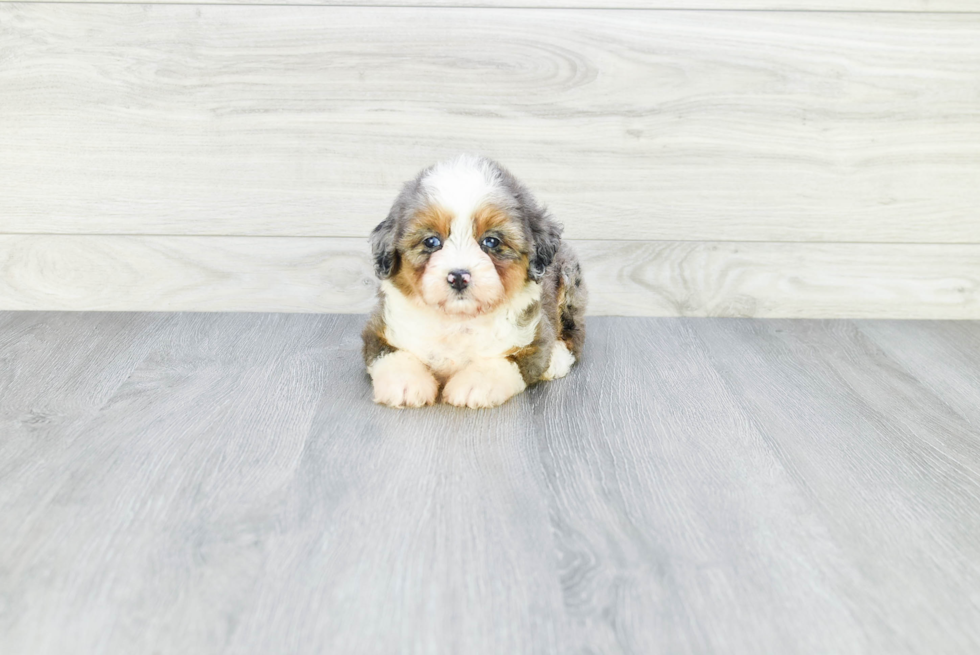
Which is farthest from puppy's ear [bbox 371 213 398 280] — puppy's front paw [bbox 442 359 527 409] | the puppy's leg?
the puppy's leg

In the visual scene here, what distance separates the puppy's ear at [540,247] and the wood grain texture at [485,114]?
2.00 feet

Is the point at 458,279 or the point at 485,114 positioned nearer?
the point at 458,279

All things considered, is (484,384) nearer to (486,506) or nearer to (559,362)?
(559,362)

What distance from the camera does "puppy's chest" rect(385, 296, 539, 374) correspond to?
173cm

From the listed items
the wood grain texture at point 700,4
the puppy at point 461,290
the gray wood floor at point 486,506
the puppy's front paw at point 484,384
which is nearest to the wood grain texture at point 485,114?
the wood grain texture at point 700,4

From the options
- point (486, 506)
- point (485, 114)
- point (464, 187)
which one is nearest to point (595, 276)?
point (485, 114)

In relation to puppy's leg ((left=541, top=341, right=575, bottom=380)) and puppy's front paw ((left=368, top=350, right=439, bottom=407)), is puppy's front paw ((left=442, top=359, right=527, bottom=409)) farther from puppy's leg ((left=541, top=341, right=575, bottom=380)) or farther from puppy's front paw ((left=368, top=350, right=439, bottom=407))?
puppy's leg ((left=541, top=341, right=575, bottom=380))

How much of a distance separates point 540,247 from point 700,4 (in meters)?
0.94

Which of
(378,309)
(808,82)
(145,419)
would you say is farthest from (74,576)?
(808,82)

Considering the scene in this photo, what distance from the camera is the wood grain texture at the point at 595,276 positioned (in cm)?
234

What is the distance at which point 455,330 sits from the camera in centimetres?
173

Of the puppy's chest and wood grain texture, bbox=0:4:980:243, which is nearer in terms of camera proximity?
the puppy's chest

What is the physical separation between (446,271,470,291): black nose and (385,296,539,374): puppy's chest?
4.6 inches

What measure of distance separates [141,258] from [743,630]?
1860 millimetres
